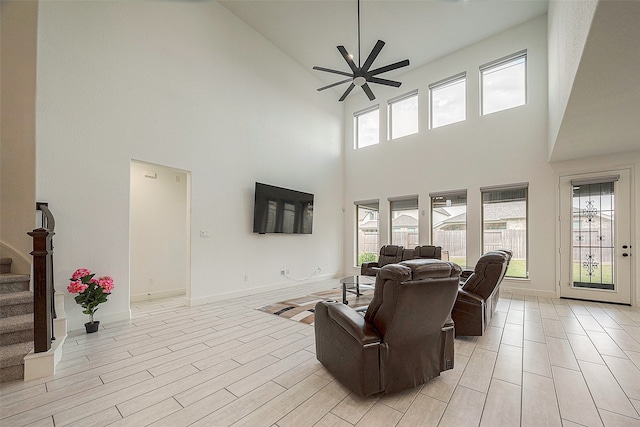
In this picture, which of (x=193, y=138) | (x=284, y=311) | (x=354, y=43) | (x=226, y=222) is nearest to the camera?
(x=284, y=311)

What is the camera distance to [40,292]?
7.68ft

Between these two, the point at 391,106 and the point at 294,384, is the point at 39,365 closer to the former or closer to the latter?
the point at 294,384

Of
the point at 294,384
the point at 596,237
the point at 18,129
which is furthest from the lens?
the point at 596,237

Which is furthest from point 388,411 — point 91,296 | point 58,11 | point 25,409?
point 58,11

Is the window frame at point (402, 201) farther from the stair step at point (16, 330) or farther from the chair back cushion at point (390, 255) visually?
the stair step at point (16, 330)

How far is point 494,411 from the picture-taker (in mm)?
1868

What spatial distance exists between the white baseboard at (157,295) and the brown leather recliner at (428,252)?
5.24 metres

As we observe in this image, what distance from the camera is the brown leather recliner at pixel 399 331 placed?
1.86 m

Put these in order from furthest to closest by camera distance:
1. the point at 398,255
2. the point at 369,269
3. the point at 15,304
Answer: the point at 398,255
the point at 369,269
the point at 15,304

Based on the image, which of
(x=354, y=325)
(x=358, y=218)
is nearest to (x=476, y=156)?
(x=358, y=218)

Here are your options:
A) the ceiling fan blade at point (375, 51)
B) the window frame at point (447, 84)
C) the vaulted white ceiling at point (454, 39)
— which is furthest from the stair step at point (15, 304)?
the window frame at point (447, 84)

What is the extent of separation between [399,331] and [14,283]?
407 centimetres

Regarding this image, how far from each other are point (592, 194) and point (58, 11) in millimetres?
8969

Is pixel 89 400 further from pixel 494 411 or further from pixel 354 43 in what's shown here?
pixel 354 43
